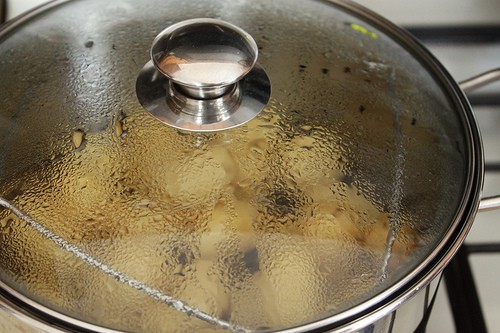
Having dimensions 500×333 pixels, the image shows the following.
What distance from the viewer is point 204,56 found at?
722 mm

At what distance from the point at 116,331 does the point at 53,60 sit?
0.38m

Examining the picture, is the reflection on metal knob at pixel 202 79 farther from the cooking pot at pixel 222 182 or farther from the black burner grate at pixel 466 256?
the black burner grate at pixel 466 256

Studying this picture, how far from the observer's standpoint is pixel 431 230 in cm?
71

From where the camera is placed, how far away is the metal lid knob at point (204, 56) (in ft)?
2.30

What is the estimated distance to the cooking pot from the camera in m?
0.64

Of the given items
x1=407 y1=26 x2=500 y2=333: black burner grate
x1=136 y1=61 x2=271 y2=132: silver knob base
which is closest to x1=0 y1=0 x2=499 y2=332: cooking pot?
x1=136 y1=61 x2=271 y2=132: silver knob base

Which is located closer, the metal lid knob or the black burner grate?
the metal lid knob

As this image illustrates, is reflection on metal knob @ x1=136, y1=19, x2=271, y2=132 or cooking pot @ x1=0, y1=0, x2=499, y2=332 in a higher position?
reflection on metal knob @ x1=136, y1=19, x2=271, y2=132

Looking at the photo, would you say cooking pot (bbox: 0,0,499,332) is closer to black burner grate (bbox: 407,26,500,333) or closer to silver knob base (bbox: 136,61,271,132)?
silver knob base (bbox: 136,61,271,132)

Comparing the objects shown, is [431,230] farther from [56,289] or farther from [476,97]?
[476,97]

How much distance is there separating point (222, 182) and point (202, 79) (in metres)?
0.11

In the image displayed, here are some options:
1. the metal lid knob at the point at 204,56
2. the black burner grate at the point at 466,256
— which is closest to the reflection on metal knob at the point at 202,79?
the metal lid knob at the point at 204,56

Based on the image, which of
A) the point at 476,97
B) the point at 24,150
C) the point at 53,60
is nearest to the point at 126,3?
the point at 53,60

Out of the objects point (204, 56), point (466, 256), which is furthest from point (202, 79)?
point (466, 256)
